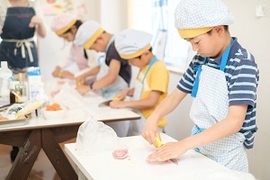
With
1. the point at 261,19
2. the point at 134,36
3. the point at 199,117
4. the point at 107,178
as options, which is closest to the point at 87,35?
the point at 134,36

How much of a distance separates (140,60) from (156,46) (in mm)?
921

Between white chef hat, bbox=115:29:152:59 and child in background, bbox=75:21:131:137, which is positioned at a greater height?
white chef hat, bbox=115:29:152:59

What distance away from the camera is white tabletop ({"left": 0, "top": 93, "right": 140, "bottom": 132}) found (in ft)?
5.58

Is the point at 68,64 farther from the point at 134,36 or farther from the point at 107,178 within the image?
the point at 107,178

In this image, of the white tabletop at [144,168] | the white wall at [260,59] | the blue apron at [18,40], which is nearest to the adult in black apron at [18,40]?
the blue apron at [18,40]

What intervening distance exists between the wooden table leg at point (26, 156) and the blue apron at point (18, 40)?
2.05ft

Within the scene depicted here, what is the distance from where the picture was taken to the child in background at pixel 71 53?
2824 mm

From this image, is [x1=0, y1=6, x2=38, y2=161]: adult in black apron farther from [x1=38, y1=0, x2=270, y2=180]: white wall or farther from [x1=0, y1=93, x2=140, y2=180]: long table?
[x1=38, y1=0, x2=270, y2=180]: white wall

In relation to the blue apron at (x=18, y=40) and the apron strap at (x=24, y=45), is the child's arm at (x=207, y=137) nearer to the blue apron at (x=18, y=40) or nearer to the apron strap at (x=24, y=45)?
the blue apron at (x=18, y=40)

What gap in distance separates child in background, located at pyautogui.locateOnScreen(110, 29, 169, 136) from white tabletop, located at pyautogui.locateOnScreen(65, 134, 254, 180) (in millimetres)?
761

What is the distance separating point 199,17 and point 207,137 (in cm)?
40

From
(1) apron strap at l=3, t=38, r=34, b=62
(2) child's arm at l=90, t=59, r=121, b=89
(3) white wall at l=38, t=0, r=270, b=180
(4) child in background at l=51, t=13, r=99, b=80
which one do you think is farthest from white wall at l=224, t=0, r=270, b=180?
(1) apron strap at l=3, t=38, r=34, b=62

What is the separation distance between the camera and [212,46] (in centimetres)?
121

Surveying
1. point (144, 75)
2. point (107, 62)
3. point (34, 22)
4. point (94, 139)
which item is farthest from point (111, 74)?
point (94, 139)
